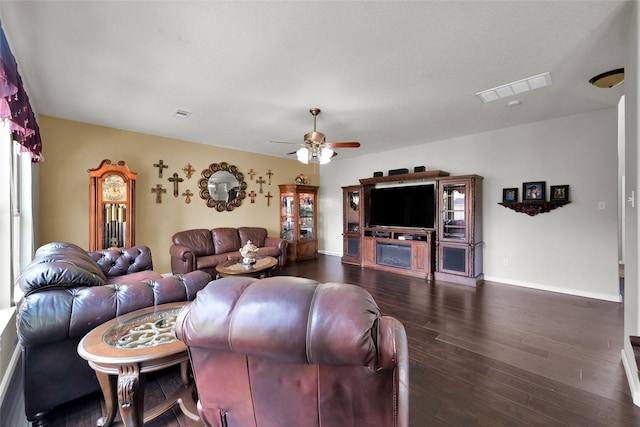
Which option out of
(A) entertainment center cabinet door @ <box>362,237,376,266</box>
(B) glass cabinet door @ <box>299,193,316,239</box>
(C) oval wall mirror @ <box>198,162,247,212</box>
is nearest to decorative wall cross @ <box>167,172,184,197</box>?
(C) oval wall mirror @ <box>198,162,247,212</box>

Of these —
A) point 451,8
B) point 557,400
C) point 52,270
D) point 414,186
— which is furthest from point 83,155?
point 557,400

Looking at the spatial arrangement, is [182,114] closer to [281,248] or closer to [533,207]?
[281,248]

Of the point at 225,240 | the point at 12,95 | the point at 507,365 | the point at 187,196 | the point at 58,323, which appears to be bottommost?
the point at 507,365

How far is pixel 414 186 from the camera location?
533 centimetres

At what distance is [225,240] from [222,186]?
1.23 metres

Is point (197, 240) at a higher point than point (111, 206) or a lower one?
lower

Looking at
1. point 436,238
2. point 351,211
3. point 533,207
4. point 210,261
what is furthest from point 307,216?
point 533,207

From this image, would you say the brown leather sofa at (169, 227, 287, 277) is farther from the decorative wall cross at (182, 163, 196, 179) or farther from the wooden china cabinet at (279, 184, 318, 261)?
the decorative wall cross at (182, 163, 196, 179)

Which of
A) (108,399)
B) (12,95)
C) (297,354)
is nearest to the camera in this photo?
(297,354)

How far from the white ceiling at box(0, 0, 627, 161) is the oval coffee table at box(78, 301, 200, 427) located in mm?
2115

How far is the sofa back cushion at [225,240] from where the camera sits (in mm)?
5234

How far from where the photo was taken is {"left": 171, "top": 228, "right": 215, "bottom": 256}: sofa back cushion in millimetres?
4820

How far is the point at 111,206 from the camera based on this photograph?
3992 millimetres

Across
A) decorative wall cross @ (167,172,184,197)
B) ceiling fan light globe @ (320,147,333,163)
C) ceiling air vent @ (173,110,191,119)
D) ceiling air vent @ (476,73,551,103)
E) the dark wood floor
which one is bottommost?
the dark wood floor
